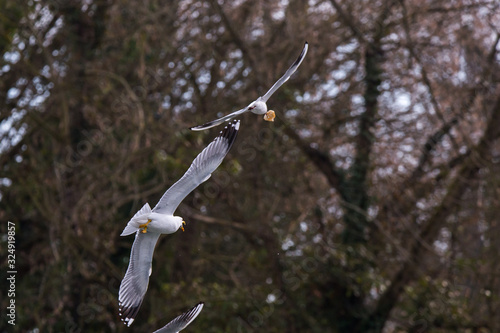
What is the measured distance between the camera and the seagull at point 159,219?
229 inches

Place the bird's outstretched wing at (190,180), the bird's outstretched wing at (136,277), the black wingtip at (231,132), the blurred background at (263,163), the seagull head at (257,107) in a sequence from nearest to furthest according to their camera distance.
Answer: the seagull head at (257,107), the bird's outstretched wing at (190,180), the black wingtip at (231,132), the bird's outstretched wing at (136,277), the blurred background at (263,163)

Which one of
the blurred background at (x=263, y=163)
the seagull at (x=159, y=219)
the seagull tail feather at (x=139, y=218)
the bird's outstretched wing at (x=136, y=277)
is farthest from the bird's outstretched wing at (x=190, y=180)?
the blurred background at (x=263, y=163)

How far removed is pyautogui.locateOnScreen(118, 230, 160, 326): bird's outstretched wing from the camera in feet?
20.7

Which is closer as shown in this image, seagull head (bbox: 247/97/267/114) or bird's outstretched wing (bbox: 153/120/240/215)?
seagull head (bbox: 247/97/267/114)

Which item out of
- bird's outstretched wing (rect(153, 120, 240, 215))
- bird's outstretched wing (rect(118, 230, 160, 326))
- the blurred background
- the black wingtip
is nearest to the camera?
bird's outstretched wing (rect(153, 120, 240, 215))

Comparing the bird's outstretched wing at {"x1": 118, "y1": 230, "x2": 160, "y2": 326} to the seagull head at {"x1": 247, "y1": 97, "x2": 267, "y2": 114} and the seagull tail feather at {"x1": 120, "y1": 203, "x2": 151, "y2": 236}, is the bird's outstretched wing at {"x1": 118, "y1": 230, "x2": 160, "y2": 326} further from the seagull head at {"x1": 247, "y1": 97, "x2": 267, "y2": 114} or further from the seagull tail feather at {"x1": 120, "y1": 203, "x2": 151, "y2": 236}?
the seagull head at {"x1": 247, "y1": 97, "x2": 267, "y2": 114}

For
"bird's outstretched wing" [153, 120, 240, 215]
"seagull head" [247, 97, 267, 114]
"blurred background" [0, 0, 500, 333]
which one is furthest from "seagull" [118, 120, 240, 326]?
"blurred background" [0, 0, 500, 333]

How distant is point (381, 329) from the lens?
1095 centimetres

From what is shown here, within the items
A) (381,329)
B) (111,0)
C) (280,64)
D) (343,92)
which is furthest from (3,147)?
(381,329)

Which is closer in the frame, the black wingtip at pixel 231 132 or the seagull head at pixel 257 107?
the seagull head at pixel 257 107

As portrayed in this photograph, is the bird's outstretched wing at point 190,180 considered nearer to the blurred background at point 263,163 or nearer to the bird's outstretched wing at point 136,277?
the bird's outstretched wing at point 136,277

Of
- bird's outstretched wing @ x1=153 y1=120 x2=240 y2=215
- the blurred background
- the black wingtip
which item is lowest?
the blurred background

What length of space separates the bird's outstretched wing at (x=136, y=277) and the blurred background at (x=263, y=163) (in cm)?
321

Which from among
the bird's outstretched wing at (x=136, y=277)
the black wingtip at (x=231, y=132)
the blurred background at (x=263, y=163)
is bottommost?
the blurred background at (x=263, y=163)
